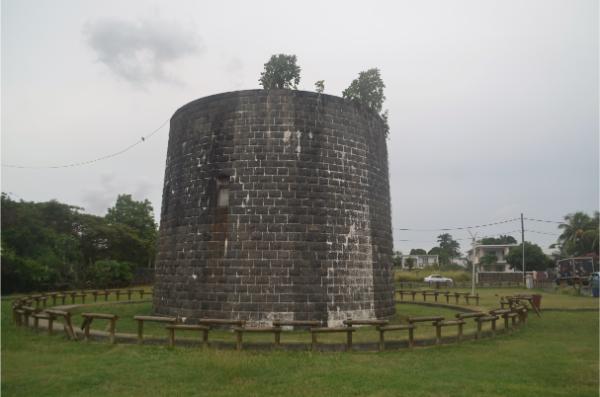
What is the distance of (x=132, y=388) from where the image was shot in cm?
720

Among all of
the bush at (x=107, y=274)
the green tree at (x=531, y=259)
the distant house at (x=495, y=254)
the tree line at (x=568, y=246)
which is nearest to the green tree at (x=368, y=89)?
the bush at (x=107, y=274)

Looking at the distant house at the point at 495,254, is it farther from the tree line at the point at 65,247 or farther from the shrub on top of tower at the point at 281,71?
the shrub on top of tower at the point at 281,71

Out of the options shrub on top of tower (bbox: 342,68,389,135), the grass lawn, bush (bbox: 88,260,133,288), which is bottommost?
the grass lawn

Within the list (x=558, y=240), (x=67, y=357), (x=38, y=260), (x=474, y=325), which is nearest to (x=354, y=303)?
(x=474, y=325)

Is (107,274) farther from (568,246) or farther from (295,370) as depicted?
(568,246)

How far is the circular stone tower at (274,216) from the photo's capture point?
510 inches

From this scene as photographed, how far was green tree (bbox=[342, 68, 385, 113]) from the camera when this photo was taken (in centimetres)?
1677

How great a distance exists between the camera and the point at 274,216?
13227 millimetres

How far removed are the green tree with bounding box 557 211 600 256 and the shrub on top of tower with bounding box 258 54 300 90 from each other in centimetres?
4336

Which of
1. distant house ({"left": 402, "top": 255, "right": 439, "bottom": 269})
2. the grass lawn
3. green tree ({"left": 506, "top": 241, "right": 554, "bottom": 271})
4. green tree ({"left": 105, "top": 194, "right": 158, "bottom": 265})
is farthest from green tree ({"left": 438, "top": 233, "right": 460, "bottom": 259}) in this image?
the grass lawn

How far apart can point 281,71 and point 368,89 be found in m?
3.25

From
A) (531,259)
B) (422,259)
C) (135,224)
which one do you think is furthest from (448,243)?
(135,224)

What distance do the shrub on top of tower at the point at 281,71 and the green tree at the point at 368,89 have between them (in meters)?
2.02

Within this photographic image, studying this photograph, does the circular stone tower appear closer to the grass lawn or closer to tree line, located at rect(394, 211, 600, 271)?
the grass lawn
